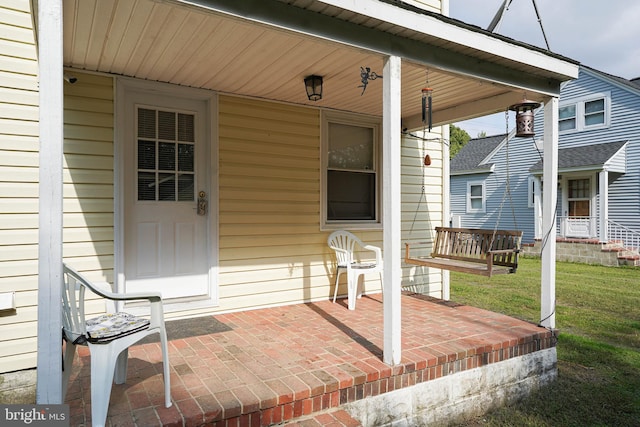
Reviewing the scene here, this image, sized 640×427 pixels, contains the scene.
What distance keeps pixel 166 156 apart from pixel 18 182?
1206 mm

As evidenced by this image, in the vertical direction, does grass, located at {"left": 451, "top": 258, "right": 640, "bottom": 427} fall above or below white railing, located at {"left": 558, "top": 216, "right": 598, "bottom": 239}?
below

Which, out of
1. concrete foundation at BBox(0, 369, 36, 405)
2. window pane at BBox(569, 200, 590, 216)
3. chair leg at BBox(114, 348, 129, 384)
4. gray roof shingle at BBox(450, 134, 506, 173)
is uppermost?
gray roof shingle at BBox(450, 134, 506, 173)

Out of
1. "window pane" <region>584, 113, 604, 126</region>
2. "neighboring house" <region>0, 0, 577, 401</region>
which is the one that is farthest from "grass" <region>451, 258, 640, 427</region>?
"window pane" <region>584, 113, 604, 126</region>

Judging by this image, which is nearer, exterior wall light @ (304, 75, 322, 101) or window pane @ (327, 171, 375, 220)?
exterior wall light @ (304, 75, 322, 101)

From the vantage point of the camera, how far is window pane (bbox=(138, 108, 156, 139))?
3.76m

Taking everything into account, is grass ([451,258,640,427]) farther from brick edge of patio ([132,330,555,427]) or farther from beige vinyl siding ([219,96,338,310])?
beige vinyl siding ([219,96,338,310])

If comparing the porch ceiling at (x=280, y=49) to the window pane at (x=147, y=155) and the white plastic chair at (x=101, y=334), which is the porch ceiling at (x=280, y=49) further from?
the white plastic chair at (x=101, y=334)

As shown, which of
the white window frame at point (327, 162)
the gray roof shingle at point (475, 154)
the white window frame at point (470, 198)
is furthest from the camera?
the gray roof shingle at point (475, 154)

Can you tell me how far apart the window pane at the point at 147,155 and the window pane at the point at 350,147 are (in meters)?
2.00

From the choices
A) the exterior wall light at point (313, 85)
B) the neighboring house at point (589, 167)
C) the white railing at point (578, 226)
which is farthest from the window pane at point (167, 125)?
the white railing at point (578, 226)

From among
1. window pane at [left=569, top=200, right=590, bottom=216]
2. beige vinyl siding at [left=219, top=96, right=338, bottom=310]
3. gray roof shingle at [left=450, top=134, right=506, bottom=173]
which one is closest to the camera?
beige vinyl siding at [left=219, top=96, right=338, bottom=310]

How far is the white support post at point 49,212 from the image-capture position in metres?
1.77

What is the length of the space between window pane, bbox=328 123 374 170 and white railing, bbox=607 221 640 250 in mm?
9489

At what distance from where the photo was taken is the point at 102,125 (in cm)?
349
